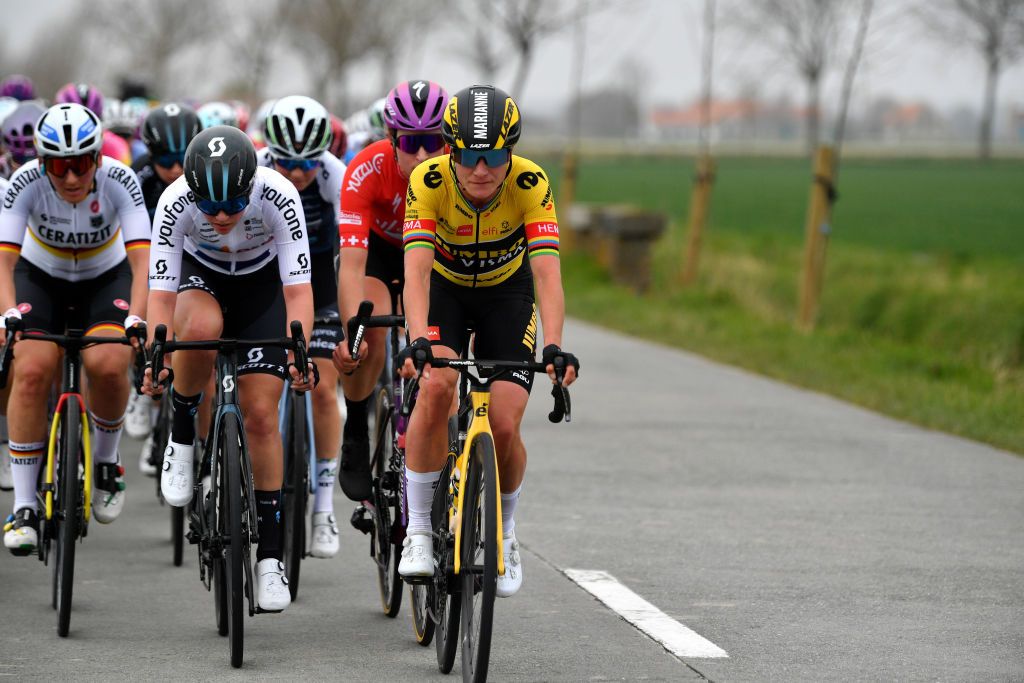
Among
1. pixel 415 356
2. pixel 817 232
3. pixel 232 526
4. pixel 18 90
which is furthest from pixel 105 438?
pixel 817 232

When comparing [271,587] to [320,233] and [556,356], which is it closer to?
[556,356]

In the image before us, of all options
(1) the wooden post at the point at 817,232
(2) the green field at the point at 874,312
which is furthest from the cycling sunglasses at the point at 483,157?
(1) the wooden post at the point at 817,232

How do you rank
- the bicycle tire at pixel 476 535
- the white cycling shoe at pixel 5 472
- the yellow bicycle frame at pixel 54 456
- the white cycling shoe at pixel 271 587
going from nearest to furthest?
the bicycle tire at pixel 476 535
the white cycling shoe at pixel 271 587
the yellow bicycle frame at pixel 54 456
the white cycling shoe at pixel 5 472

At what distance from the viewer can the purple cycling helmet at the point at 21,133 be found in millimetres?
8594

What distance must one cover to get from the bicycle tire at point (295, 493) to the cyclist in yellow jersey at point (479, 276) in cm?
120

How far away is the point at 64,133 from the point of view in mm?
6594

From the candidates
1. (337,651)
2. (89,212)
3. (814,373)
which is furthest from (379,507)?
(814,373)

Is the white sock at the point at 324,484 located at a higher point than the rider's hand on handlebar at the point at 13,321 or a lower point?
lower

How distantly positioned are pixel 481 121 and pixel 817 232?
1154 cm

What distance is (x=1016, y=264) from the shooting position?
808 inches

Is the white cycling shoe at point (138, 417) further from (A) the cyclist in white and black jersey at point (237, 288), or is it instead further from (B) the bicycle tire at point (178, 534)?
(A) the cyclist in white and black jersey at point (237, 288)

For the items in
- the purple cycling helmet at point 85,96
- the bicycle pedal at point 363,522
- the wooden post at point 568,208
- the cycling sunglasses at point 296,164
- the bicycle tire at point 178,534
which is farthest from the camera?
the wooden post at point 568,208

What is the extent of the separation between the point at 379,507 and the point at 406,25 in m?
50.4

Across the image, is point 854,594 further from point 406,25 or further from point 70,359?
point 406,25
